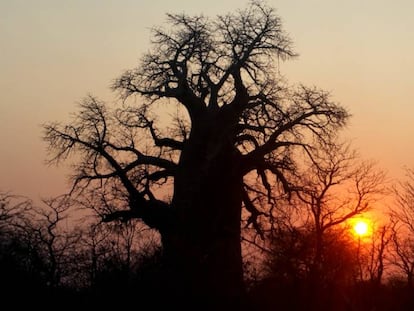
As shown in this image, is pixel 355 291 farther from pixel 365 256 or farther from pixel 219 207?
pixel 365 256

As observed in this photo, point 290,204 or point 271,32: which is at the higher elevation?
point 271,32

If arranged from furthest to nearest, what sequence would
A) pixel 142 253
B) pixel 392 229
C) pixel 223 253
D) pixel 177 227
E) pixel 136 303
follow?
pixel 392 229 < pixel 177 227 < pixel 223 253 < pixel 142 253 < pixel 136 303

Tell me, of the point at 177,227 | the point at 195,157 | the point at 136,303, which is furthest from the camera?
the point at 195,157

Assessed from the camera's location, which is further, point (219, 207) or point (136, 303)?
point (219, 207)

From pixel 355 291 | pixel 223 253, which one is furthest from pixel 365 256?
pixel 223 253

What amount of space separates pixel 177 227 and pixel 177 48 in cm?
479

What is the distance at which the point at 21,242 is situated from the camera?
20.3 meters

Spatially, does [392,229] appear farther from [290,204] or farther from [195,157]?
[195,157]

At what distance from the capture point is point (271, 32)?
902 inches

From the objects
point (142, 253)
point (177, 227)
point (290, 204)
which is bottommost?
point (142, 253)

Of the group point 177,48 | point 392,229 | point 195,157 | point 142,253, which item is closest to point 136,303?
point 142,253

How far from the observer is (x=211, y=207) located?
21641mm

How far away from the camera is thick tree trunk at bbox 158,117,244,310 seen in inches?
710

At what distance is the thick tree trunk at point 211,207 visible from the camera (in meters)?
18.0
